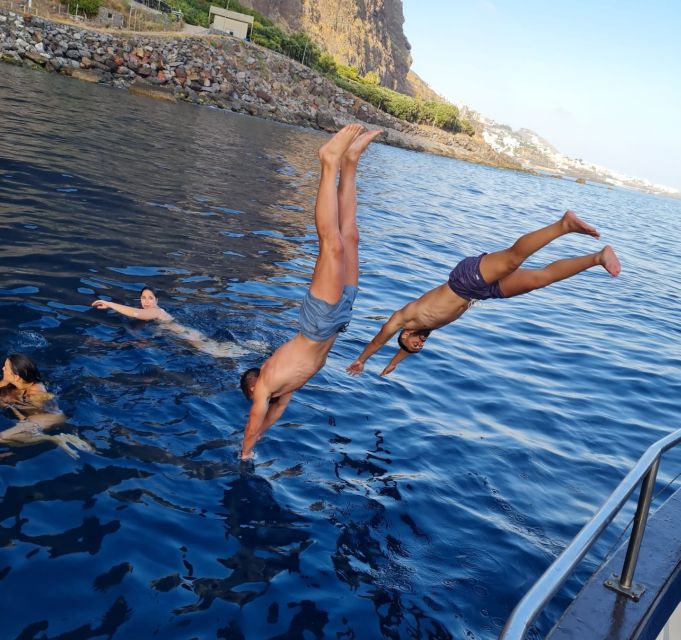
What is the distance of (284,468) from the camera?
6.82m

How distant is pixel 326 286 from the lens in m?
5.64

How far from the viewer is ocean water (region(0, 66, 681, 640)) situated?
4961mm

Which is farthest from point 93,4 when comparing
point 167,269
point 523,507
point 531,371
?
point 523,507

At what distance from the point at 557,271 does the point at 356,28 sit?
149 m

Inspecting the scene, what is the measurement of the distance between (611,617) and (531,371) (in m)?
7.49

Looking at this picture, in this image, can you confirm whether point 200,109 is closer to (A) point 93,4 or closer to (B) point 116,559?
(A) point 93,4

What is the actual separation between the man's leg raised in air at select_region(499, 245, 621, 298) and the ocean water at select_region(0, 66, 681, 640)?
203 centimetres

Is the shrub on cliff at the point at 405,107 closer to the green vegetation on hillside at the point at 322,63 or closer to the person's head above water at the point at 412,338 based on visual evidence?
the green vegetation on hillside at the point at 322,63

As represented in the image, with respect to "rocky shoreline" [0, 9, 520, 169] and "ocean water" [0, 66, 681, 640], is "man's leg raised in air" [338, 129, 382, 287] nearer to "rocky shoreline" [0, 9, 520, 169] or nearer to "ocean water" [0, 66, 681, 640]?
"ocean water" [0, 66, 681, 640]

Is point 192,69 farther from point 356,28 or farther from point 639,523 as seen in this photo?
point 356,28

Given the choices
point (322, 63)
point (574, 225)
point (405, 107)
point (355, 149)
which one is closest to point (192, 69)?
point (322, 63)

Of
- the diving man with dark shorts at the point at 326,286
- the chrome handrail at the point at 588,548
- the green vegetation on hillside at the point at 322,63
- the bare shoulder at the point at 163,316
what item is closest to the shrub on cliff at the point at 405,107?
the green vegetation on hillside at the point at 322,63

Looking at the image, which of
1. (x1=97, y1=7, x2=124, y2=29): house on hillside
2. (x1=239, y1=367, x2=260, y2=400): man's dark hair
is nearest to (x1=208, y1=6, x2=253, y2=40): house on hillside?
(x1=97, y1=7, x2=124, y2=29): house on hillside

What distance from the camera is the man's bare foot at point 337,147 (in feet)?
18.2
